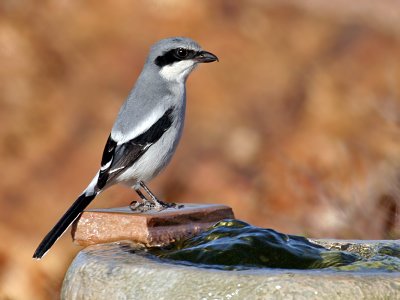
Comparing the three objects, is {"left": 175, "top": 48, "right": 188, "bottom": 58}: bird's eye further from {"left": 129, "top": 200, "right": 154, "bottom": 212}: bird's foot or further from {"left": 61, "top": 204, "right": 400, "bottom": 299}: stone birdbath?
{"left": 61, "top": 204, "right": 400, "bottom": 299}: stone birdbath

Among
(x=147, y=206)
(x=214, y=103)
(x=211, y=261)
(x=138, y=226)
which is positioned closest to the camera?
(x=211, y=261)

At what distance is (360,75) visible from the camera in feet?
28.6

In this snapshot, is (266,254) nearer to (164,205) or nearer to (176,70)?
(164,205)

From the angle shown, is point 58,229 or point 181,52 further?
point 181,52

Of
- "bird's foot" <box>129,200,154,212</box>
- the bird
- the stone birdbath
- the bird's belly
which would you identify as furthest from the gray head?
the stone birdbath

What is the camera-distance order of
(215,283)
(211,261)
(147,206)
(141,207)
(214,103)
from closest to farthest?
(215,283) → (211,261) → (141,207) → (147,206) → (214,103)

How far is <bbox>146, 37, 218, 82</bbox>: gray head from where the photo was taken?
200 inches

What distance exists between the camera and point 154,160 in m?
4.80

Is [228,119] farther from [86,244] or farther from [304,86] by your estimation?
[86,244]

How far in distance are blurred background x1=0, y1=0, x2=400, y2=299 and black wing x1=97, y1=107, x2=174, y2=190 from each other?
6.29 ft

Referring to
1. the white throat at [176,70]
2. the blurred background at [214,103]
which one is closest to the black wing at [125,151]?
the white throat at [176,70]

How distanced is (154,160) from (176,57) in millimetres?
633

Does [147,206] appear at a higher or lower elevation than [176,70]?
lower

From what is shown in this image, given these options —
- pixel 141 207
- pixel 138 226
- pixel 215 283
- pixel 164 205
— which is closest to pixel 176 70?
pixel 164 205
